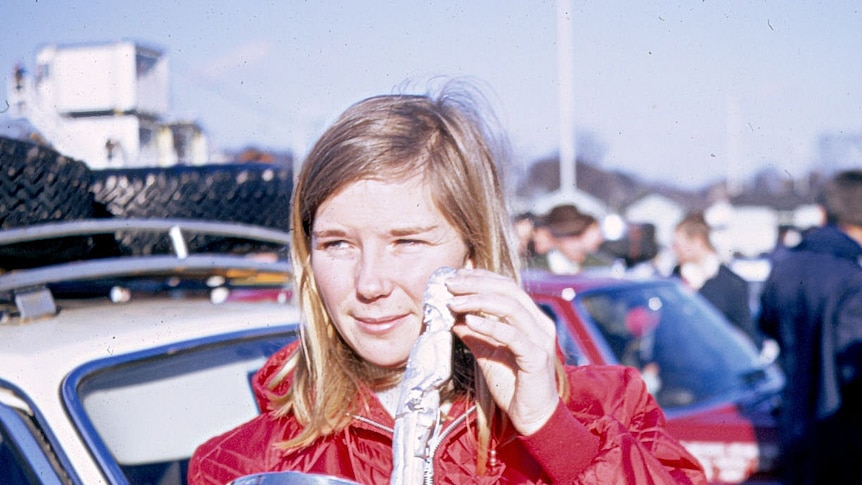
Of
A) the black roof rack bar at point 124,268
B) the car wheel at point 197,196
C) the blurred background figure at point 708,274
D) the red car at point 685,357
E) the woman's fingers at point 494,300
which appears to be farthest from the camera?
the blurred background figure at point 708,274

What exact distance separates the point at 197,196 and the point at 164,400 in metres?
0.84

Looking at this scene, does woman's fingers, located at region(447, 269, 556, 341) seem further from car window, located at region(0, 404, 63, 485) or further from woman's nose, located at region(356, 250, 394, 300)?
car window, located at region(0, 404, 63, 485)

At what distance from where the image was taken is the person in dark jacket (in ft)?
14.2

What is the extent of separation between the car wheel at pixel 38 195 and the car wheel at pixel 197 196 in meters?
0.17

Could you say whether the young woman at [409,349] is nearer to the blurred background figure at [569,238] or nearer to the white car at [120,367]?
the white car at [120,367]

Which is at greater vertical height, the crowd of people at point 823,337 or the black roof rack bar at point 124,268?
the black roof rack bar at point 124,268

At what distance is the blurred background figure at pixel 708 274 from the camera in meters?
6.20

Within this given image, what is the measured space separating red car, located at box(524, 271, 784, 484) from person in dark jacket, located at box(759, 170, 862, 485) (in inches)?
5.6

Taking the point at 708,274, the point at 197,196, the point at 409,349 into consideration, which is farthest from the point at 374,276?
the point at 708,274

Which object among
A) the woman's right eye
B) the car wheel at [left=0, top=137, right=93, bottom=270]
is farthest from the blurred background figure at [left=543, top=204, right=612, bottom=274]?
the woman's right eye

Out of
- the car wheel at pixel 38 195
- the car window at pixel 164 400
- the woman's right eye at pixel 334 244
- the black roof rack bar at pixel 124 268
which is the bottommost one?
the car window at pixel 164 400

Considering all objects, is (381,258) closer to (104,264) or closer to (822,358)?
(104,264)

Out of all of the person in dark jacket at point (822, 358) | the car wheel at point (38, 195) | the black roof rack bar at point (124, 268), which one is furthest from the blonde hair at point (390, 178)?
the person in dark jacket at point (822, 358)

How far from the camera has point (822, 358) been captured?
14.7 feet
